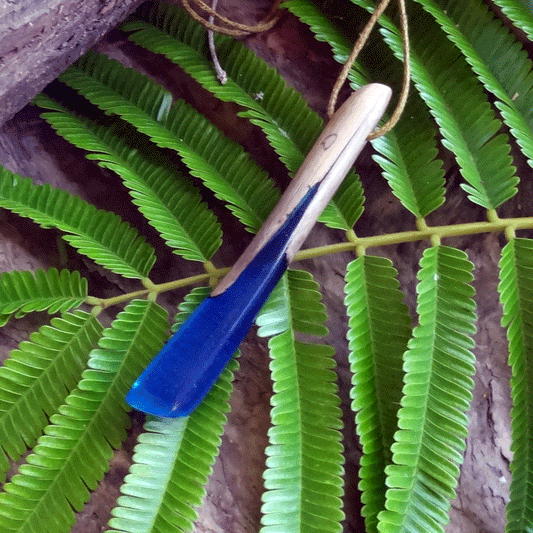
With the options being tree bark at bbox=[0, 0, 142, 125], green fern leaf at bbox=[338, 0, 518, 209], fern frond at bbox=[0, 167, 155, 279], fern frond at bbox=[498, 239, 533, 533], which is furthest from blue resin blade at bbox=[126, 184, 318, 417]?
tree bark at bbox=[0, 0, 142, 125]

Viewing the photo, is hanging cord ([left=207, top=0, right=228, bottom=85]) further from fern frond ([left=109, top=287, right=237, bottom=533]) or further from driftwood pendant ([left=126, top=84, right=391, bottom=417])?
fern frond ([left=109, top=287, right=237, bottom=533])

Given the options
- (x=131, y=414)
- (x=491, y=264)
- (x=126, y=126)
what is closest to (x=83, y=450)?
(x=131, y=414)

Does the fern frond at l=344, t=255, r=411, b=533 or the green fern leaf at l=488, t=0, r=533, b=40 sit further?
the green fern leaf at l=488, t=0, r=533, b=40

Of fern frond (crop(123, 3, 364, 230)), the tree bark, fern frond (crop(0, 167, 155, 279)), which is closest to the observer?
the tree bark

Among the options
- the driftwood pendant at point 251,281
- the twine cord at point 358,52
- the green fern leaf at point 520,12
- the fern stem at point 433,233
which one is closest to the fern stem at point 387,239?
the fern stem at point 433,233

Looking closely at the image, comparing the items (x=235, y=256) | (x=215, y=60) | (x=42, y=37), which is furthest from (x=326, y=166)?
(x=42, y=37)

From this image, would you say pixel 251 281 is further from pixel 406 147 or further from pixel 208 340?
pixel 406 147
